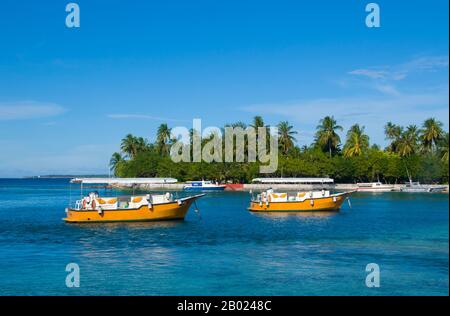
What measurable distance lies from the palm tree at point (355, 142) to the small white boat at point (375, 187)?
8.01 m

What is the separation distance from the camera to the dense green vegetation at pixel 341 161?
114875 millimetres

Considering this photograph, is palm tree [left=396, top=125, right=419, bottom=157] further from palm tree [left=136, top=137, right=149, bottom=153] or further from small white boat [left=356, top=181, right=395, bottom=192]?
palm tree [left=136, top=137, right=149, bottom=153]

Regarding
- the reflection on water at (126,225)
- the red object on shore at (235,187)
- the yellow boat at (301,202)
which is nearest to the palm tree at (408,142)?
the red object on shore at (235,187)

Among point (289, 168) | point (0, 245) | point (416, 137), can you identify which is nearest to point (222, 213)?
point (0, 245)

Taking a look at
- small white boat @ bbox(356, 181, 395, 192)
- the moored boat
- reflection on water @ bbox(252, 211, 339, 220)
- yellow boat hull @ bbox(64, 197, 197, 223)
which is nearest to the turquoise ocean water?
yellow boat hull @ bbox(64, 197, 197, 223)

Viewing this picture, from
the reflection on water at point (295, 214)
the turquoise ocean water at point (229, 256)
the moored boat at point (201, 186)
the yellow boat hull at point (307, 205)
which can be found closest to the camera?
the turquoise ocean water at point (229, 256)

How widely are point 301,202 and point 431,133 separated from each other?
61.1m

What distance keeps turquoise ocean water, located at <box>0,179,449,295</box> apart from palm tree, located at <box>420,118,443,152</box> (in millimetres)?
62056

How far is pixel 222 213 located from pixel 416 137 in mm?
69175

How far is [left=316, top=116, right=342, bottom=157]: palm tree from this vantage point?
419ft

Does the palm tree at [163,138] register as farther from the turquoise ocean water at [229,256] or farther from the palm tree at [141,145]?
the turquoise ocean water at [229,256]

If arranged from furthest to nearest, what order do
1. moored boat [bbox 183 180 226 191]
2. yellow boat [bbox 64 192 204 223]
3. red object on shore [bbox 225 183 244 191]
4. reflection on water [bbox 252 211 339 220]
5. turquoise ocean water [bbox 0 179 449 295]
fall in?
1. red object on shore [bbox 225 183 244 191]
2. moored boat [bbox 183 180 226 191]
3. reflection on water [bbox 252 211 339 220]
4. yellow boat [bbox 64 192 204 223]
5. turquoise ocean water [bbox 0 179 449 295]

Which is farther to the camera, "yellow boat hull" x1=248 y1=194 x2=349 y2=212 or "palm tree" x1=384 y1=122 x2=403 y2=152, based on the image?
"palm tree" x1=384 y1=122 x2=403 y2=152
